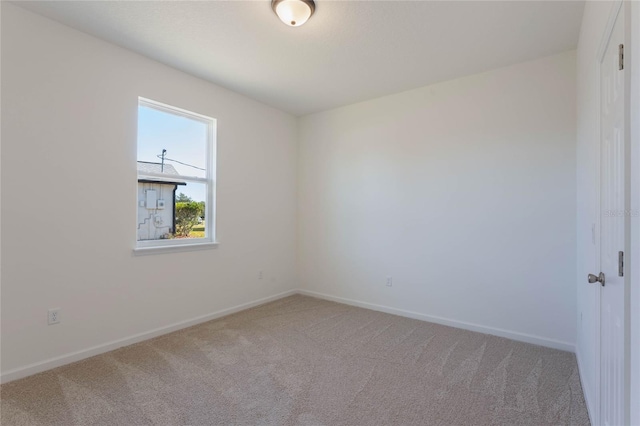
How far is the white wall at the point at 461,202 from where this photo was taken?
2.98 m

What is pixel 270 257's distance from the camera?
4.55m

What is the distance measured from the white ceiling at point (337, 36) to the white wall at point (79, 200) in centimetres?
26

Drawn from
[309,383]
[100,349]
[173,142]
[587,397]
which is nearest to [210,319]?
[100,349]

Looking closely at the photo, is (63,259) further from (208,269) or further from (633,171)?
(633,171)

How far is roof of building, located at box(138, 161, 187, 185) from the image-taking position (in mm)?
3188

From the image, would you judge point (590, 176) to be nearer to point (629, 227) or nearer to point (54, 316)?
point (629, 227)

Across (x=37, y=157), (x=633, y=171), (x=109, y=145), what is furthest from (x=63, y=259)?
(x=633, y=171)

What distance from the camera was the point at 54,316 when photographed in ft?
8.36

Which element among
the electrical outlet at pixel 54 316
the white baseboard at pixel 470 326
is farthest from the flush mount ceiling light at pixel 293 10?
the white baseboard at pixel 470 326

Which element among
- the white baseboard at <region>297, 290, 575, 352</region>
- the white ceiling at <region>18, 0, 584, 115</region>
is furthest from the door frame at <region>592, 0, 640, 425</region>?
the white baseboard at <region>297, 290, 575, 352</region>

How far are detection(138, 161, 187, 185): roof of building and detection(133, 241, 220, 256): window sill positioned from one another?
0.71m

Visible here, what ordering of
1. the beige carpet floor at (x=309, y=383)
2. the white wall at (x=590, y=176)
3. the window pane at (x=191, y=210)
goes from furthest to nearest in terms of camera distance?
the window pane at (x=191, y=210) → the beige carpet floor at (x=309, y=383) → the white wall at (x=590, y=176)

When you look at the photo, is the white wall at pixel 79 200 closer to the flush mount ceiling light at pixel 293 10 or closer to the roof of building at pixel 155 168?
the roof of building at pixel 155 168

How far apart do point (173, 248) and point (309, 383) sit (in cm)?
205
